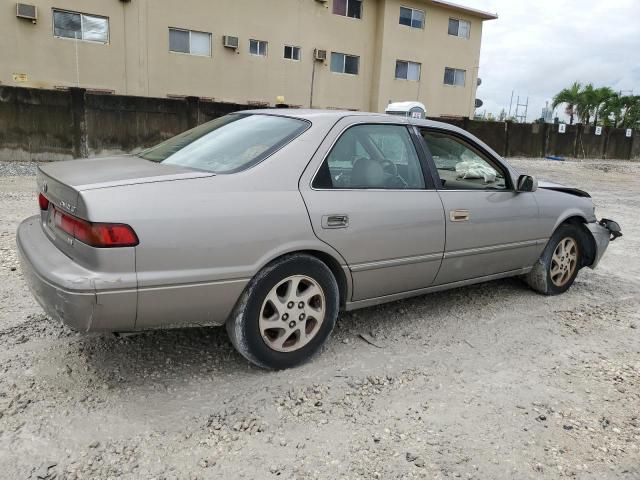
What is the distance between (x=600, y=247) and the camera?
5.02m

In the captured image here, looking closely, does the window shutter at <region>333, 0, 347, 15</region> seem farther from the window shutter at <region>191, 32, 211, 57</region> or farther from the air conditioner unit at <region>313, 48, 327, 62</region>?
the window shutter at <region>191, 32, 211, 57</region>

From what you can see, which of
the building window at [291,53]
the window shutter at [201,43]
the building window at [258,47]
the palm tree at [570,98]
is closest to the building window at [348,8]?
the building window at [291,53]

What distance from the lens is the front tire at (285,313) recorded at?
2.98m

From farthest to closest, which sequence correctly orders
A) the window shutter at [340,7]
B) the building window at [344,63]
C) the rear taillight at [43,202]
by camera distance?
the building window at [344,63] → the window shutter at [340,7] → the rear taillight at [43,202]

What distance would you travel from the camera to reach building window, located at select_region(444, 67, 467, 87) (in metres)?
28.1

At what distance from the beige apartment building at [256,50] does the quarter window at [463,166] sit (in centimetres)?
1815

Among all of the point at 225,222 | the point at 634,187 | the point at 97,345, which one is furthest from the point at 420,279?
the point at 634,187

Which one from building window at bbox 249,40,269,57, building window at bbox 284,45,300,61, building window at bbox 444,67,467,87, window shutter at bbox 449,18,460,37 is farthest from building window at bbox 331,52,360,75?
window shutter at bbox 449,18,460,37

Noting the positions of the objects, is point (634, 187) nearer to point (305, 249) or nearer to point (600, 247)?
point (600, 247)

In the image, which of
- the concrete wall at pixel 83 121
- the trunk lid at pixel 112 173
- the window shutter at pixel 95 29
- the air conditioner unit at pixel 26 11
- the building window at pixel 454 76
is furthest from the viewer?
the building window at pixel 454 76

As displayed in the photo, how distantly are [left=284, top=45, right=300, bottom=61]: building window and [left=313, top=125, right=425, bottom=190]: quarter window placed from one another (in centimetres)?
2046

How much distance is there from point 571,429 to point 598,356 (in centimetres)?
110

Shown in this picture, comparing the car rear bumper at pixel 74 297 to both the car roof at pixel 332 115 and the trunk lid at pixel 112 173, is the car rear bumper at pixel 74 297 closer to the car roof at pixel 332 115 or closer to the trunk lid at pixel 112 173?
the trunk lid at pixel 112 173

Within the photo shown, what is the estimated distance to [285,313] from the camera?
312 cm
